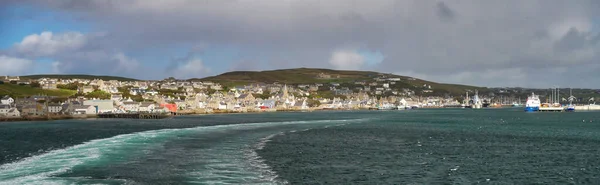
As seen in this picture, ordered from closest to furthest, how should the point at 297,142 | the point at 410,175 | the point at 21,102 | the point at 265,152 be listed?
the point at 410,175
the point at 265,152
the point at 297,142
the point at 21,102

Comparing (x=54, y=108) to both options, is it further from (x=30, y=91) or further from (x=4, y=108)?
(x=30, y=91)

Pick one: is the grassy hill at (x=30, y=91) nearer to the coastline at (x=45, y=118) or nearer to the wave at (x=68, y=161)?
the coastline at (x=45, y=118)

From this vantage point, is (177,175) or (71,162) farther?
(71,162)

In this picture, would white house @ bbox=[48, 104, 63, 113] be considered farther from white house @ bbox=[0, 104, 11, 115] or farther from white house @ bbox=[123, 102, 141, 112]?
white house @ bbox=[123, 102, 141, 112]

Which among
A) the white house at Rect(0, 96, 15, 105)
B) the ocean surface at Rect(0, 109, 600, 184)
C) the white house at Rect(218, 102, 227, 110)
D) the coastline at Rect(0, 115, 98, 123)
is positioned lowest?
the ocean surface at Rect(0, 109, 600, 184)

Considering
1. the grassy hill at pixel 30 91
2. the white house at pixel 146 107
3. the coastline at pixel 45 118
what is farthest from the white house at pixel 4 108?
the white house at pixel 146 107

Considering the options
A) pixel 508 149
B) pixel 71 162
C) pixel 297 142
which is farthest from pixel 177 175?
pixel 508 149

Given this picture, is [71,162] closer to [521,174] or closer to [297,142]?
[297,142]

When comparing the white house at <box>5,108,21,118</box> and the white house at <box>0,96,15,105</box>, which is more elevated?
the white house at <box>0,96,15,105</box>

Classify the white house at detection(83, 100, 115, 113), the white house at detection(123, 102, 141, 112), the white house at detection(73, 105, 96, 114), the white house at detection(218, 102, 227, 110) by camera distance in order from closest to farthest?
1. the white house at detection(73, 105, 96, 114)
2. the white house at detection(83, 100, 115, 113)
3. the white house at detection(123, 102, 141, 112)
4. the white house at detection(218, 102, 227, 110)

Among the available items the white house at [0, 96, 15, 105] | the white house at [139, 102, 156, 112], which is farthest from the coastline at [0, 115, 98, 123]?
the white house at [139, 102, 156, 112]

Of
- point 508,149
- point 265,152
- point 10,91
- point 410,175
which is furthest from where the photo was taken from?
point 10,91
